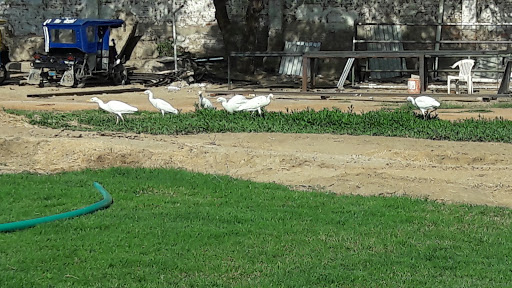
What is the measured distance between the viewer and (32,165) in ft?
36.8

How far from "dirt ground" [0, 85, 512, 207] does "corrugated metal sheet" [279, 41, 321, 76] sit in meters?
13.5

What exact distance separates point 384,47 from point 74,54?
30.5 ft

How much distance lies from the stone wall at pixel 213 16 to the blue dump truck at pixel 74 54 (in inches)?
129

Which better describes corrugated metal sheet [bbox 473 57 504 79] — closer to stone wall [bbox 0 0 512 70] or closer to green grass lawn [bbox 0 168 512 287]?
stone wall [bbox 0 0 512 70]

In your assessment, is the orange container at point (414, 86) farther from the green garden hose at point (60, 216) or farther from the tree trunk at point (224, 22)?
the green garden hose at point (60, 216)

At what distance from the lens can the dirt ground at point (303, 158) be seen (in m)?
10.1

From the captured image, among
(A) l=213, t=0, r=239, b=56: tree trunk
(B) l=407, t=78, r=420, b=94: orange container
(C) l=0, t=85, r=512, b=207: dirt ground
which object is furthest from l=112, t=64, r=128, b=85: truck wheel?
(C) l=0, t=85, r=512, b=207: dirt ground

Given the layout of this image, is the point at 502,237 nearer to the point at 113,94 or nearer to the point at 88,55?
the point at 113,94

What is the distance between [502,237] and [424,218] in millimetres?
890

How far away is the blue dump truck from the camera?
23125 millimetres

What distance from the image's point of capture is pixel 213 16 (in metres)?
27.7

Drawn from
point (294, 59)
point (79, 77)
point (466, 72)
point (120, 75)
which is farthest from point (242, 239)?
point (294, 59)

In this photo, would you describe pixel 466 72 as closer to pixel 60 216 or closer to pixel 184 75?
pixel 184 75

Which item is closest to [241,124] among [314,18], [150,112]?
[150,112]
